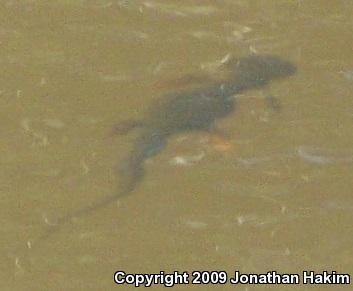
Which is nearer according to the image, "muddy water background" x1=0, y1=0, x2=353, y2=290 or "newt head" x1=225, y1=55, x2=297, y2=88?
"muddy water background" x1=0, y1=0, x2=353, y2=290

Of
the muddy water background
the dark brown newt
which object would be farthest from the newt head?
the muddy water background

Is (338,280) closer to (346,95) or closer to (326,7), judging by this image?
(346,95)

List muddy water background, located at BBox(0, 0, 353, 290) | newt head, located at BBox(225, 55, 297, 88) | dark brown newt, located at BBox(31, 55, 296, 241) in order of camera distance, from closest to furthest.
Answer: muddy water background, located at BBox(0, 0, 353, 290), dark brown newt, located at BBox(31, 55, 296, 241), newt head, located at BBox(225, 55, 297, 88)

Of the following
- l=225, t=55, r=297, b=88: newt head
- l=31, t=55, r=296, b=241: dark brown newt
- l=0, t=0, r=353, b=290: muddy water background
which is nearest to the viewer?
l=0, t=0, r=353, b=290: muddy water background

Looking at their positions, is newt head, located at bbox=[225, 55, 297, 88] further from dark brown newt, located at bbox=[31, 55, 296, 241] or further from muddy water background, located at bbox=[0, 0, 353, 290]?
muddy water background, located at bbox=[0, 0, 353, 290]

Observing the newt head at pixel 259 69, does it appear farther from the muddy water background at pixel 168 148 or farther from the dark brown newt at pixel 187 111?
the muddy water background at pixel 168 148

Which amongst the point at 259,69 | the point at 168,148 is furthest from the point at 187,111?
the point at 259,69

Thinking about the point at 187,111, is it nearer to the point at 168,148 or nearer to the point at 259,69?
the point at 168,148
